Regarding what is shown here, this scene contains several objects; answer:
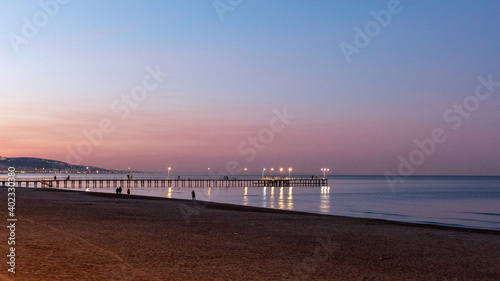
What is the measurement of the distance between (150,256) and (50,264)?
9.35 ft

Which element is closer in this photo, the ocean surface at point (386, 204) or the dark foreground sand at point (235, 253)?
the dark foreground sand at point (235, 253)

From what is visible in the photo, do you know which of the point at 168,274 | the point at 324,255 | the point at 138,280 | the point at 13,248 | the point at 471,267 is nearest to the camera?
the point at 138,280

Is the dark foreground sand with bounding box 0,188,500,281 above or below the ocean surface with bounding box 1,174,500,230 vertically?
above

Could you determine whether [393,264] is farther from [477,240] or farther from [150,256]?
[477,240]

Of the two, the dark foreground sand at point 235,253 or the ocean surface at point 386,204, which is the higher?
the dark foreground sand at point 235,253

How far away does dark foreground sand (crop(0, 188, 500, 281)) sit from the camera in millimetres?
10742

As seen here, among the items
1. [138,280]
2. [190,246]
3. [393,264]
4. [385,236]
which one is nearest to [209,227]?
[190,246]

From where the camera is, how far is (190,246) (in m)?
14.9

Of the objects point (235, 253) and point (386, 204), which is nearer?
point (235, 253)

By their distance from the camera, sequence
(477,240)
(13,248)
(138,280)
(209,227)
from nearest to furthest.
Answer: (138,280) → (13,248) → (477,240) → (209,227)

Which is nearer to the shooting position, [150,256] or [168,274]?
[168,274]

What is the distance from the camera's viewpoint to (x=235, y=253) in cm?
1383

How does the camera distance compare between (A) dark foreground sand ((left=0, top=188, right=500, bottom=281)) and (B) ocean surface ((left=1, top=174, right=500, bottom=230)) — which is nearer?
Result: (A) dark foreground sand ((left=0, top=188, right=500, bottom=281))

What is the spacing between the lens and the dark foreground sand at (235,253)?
10.7 m
